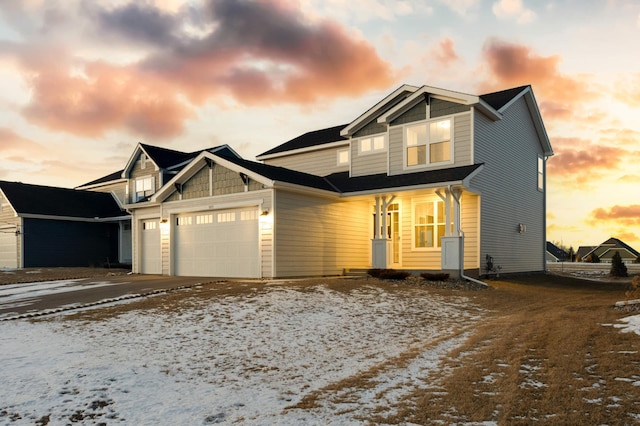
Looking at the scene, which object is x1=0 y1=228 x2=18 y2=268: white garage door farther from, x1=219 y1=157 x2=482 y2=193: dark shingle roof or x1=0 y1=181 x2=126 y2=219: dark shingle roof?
x1=219 y1=157 x2=482 y2=193: dark shingle roof

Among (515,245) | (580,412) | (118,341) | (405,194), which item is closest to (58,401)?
(118,341)

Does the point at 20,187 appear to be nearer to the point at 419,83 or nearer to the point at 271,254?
the point at 271,254

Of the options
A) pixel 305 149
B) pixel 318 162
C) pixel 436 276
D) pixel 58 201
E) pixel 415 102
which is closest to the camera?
pixel 436 276

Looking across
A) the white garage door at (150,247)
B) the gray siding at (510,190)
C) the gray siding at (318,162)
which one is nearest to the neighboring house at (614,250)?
the gray siding at (510,190)

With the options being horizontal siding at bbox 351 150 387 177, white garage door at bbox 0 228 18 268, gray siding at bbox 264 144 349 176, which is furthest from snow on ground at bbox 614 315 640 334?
white garage door at bbox 0 228 18 268

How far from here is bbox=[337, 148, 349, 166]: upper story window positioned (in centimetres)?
2459

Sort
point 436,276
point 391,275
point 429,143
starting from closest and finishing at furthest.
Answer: point 436,276, point 391,275, point 429,143

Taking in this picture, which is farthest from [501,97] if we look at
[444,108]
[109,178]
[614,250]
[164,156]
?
[614,250]

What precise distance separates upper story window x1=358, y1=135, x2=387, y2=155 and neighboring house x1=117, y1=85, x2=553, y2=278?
0.06 metres

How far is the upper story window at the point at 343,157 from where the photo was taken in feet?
80.7

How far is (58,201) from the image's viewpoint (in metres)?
33.8

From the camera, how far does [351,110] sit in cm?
2912

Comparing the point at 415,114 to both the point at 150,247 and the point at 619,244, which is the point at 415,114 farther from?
the point at 619,244

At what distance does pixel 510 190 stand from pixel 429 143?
4.71 metres
